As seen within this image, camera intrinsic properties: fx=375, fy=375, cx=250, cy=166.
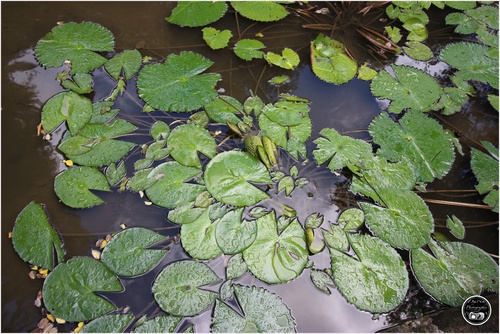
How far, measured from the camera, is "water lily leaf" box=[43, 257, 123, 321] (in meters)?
1.73

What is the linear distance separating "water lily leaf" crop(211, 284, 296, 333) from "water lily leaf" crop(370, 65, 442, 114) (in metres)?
1.46

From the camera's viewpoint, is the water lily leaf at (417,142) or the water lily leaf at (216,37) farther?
the water lily leaf at (216,37)

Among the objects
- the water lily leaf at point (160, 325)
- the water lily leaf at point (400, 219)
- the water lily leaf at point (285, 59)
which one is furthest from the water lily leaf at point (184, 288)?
the water lily leaf at point (285, 59)

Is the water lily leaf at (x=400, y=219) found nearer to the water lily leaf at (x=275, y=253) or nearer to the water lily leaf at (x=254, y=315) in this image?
the water lily leaf at (x=275, y=253)

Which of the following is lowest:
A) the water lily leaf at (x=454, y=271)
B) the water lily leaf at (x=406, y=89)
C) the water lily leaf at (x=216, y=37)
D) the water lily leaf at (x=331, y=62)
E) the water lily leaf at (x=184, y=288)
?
the water lily leaf at (x=454, y=271)

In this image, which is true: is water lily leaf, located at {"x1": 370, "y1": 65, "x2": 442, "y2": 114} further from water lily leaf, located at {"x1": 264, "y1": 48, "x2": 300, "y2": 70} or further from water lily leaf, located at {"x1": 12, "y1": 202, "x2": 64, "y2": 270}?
water lily leaf, located at {"x1": 12, "y1": 202, "x2": 64, "y2": 270}

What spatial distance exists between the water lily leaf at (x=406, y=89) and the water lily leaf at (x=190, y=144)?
1182 millimetres

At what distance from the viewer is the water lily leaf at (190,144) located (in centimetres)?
212

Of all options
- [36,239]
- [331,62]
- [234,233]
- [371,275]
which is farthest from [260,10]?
[36,239]

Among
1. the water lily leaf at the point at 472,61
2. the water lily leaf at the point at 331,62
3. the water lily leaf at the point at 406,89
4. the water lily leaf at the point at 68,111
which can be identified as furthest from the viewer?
the water lily leaf at the point at 472,61

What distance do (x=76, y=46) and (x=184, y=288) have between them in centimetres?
182

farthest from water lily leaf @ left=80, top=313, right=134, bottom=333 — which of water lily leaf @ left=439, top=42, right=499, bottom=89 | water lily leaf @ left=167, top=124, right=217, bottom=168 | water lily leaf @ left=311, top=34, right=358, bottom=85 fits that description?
water lily leaf @ left=439, top=42, right=499, bottom=89

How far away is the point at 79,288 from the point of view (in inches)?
69.9

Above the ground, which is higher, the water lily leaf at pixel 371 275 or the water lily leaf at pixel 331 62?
the water lily leaf at pixel 331 62
